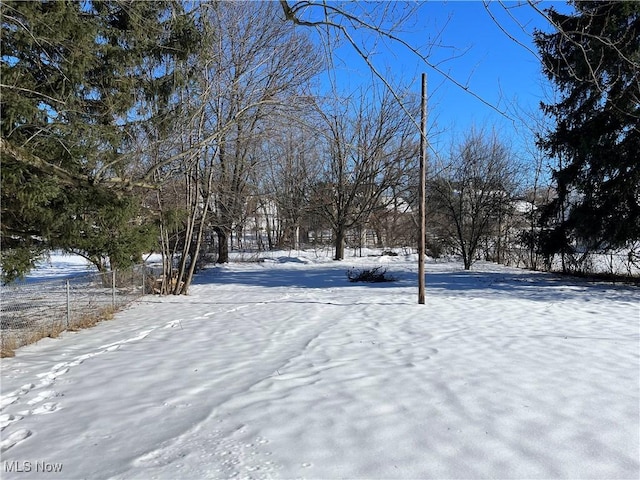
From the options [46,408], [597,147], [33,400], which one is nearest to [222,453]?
[46,408]

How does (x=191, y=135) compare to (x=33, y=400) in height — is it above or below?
above

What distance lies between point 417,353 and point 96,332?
5.51 m

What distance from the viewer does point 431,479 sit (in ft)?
8.87

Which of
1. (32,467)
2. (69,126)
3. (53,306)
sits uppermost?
(69,126)

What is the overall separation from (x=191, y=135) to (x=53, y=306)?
18.1 feet

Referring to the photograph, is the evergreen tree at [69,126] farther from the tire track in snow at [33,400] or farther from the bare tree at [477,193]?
the bare tree at [477,193]

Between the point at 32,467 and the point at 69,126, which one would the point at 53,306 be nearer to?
the point at 69,126

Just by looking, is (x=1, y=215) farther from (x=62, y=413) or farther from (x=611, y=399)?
(x=611, y=399)

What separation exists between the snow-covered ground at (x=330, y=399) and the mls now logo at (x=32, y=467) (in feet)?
0.04

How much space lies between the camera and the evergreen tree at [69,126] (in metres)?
6.33

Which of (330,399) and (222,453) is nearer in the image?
(222,453)

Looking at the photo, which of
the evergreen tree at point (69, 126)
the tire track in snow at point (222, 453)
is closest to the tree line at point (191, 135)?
the evergreen tree at point (69, 126)

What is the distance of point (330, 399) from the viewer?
4043mm

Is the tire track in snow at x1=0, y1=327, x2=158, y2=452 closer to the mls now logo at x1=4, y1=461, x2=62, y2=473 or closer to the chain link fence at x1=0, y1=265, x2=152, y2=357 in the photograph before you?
the mls now logo at x1=4, y1=461, x2=62, y2=473
